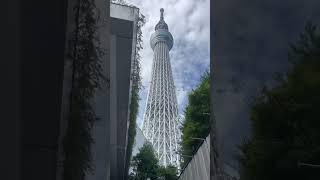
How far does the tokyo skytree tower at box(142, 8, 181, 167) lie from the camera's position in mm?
50188

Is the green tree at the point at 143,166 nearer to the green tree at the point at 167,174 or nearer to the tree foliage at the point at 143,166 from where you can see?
the tree foliage at the point at 143,166

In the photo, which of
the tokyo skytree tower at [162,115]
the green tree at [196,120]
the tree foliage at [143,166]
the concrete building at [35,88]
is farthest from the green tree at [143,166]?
the tokyo skytree tower at [162,115]

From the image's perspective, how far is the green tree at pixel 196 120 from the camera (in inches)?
715

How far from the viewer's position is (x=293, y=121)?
2.54m

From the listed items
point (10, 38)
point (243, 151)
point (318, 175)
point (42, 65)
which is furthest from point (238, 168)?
point (10, 38)

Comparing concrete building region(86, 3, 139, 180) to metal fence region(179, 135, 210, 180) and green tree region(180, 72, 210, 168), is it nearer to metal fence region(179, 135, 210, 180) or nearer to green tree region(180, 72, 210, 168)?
metal fence region(179, 135, 210, 180)

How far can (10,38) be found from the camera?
2199 mm

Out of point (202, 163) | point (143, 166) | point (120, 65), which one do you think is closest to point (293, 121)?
point (202, 163)

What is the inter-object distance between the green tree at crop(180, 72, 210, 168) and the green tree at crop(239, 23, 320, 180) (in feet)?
48.8

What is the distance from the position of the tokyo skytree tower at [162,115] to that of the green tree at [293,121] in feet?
148

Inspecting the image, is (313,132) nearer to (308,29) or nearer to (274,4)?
(308,29)

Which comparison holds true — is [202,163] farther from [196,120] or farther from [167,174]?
[167,174]

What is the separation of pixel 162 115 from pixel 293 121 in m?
49.5

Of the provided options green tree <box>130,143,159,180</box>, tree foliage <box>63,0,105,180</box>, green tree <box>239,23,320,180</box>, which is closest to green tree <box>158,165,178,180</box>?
green tree <box>130,143,159,180</box>
